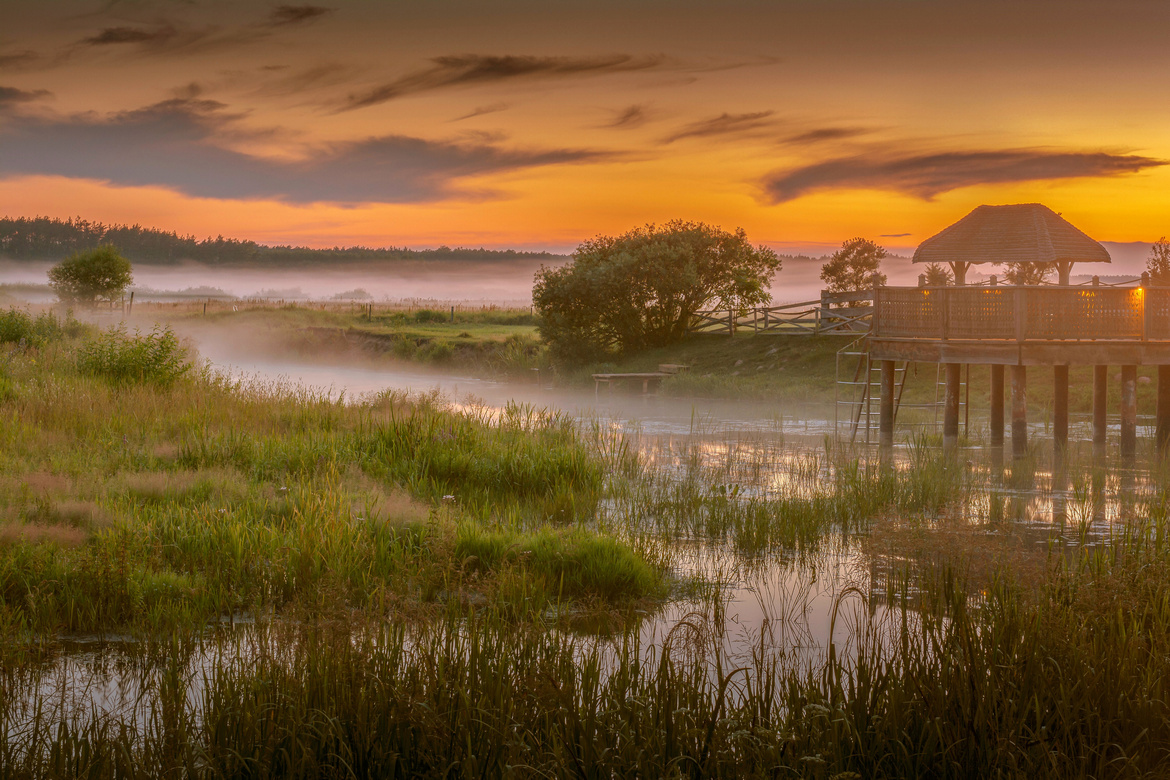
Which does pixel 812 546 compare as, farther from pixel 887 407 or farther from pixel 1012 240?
pixel 1012 240

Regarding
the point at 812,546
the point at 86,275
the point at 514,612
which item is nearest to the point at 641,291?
the point at 812,546

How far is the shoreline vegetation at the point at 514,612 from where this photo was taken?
14.4 ft

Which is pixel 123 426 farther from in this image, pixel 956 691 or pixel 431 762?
pixel 956 691

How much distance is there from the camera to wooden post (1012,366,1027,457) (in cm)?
1733

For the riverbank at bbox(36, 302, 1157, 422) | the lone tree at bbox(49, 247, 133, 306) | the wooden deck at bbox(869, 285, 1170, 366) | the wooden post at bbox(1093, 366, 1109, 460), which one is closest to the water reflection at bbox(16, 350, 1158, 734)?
the wooden post at bbox(1093, 366, 1109, 460)

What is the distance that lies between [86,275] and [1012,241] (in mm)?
51611

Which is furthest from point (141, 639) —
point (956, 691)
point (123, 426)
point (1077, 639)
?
point (123, 426)

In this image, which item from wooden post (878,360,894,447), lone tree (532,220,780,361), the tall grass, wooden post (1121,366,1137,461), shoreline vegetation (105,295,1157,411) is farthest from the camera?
lone tree (532,220,780,361)

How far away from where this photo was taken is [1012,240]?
Answer: 25406 millimetres

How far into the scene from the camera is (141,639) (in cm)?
632

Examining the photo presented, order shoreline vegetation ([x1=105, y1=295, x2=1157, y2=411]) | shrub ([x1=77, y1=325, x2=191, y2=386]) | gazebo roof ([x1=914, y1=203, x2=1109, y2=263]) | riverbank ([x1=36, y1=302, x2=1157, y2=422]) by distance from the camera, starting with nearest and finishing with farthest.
→ shrub ([x1=77, y1=325, x2=191, y2=386]) < gazebo roof ([x1=914, y1=203, x2=1109, y2=263]) < riverbank ([x1=36, y1=302, x2=1157, y2=422]) < shoreline vegetation ([x1=105, y1=295, x2=1157, y2=411])

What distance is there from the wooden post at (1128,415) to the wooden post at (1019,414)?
179 centimetres

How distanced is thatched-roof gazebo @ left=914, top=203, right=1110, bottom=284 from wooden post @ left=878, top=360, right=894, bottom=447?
7587mm

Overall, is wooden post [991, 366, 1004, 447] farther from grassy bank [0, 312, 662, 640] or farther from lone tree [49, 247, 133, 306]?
lone tree [49, 247, 133, 306]
